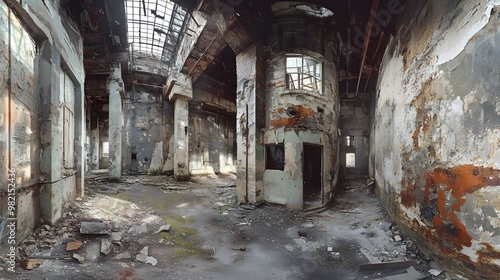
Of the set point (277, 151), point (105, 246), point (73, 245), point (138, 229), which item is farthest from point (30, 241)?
point (277, 151)

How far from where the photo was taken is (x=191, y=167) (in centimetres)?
1328

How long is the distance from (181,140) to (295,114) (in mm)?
7863

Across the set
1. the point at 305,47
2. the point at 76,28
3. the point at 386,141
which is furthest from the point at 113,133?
the point at 386,141

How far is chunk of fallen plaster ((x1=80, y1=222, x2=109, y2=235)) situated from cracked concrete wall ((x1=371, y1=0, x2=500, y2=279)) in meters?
6.18

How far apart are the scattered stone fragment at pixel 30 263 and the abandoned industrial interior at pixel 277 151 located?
2 cm

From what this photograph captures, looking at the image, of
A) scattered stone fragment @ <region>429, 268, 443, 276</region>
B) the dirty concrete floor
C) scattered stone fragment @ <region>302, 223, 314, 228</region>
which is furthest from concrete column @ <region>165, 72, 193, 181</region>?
scattered stone fragment @ <region>429, 268, 443, 276</region>

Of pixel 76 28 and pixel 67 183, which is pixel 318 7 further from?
pixel 67 183

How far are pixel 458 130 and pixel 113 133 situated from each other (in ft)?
41.7

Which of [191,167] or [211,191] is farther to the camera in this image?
[191,167]

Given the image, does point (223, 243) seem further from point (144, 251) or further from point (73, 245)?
point (73, 245)

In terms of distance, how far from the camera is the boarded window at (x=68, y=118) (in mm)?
5623

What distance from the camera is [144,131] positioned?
13984mm

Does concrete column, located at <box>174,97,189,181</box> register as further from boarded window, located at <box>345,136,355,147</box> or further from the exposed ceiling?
boarded window, located at <box>345,136,355,147</box>

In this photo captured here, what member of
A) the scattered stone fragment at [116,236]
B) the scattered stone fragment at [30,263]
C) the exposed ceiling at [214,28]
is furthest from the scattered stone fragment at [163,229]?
the exposed ceiling at [214,28]
